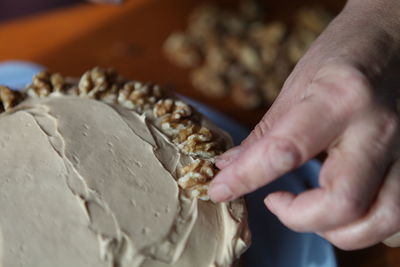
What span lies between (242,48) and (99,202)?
3.35 feet

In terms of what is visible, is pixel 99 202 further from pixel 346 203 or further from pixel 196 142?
pixel 346 203

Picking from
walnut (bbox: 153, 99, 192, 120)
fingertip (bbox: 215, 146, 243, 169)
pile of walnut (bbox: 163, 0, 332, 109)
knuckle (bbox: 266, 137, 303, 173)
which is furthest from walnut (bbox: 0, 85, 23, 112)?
pile of walnut (bbox: 163, 0, 332, 109)

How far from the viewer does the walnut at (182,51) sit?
1.75m

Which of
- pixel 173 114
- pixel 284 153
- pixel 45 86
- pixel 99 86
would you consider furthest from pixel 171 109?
pixel 284 153

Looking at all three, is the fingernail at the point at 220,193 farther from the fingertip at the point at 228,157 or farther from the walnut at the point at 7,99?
the walnut at the point at 7,99

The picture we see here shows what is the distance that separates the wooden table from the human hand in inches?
31.1

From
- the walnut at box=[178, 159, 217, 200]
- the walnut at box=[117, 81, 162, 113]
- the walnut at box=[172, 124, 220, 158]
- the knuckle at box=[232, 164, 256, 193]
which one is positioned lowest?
the walnut at box=[178, 159, 217, 200]

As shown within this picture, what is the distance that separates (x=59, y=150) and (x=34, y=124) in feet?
0.28

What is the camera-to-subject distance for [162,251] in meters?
0.85

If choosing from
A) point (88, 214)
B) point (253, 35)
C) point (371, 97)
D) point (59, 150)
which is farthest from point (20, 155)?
point (253, 35)

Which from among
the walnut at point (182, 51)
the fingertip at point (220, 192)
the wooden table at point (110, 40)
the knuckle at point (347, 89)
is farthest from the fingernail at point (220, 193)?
the walnut at point (182, 51)

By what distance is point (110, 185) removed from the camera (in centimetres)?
90

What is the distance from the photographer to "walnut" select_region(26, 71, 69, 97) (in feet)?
3.51

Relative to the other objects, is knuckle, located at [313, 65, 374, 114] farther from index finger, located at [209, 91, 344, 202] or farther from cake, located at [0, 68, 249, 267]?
cake, located at [0, 68, 249, 267]
